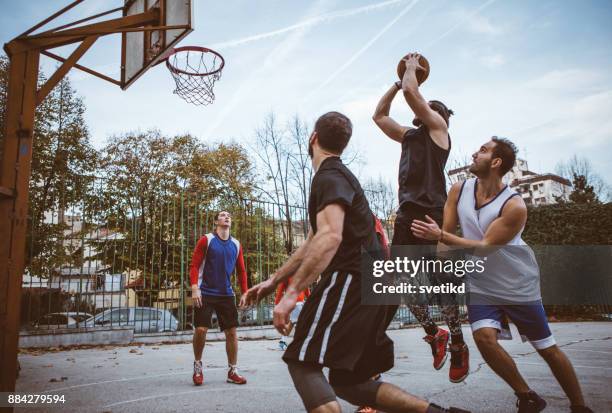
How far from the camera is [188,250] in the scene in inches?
450

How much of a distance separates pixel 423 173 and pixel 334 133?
148 cm

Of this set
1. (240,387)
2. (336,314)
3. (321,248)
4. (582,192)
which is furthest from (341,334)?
(582,192)

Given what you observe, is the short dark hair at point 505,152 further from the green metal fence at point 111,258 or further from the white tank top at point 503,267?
the green metal fence at point 111,258

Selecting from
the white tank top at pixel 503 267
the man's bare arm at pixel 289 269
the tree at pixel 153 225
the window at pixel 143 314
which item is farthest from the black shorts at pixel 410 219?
the window at pixel 143 314

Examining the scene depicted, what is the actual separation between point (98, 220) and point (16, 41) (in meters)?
6.99

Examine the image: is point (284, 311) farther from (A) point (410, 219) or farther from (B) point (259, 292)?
(A) point (410, 219)

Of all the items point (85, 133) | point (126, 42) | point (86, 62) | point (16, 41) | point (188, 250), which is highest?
point (85, 133)

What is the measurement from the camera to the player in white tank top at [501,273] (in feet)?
10.2

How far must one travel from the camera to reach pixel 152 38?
5891 millimetres

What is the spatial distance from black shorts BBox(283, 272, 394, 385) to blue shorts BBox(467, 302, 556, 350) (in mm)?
1218

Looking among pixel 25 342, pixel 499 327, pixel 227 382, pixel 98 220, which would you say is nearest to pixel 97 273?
pixel 98 220

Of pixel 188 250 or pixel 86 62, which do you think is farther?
pixel 188 250

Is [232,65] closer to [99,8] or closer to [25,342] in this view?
[99,8]

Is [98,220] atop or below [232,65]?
below
